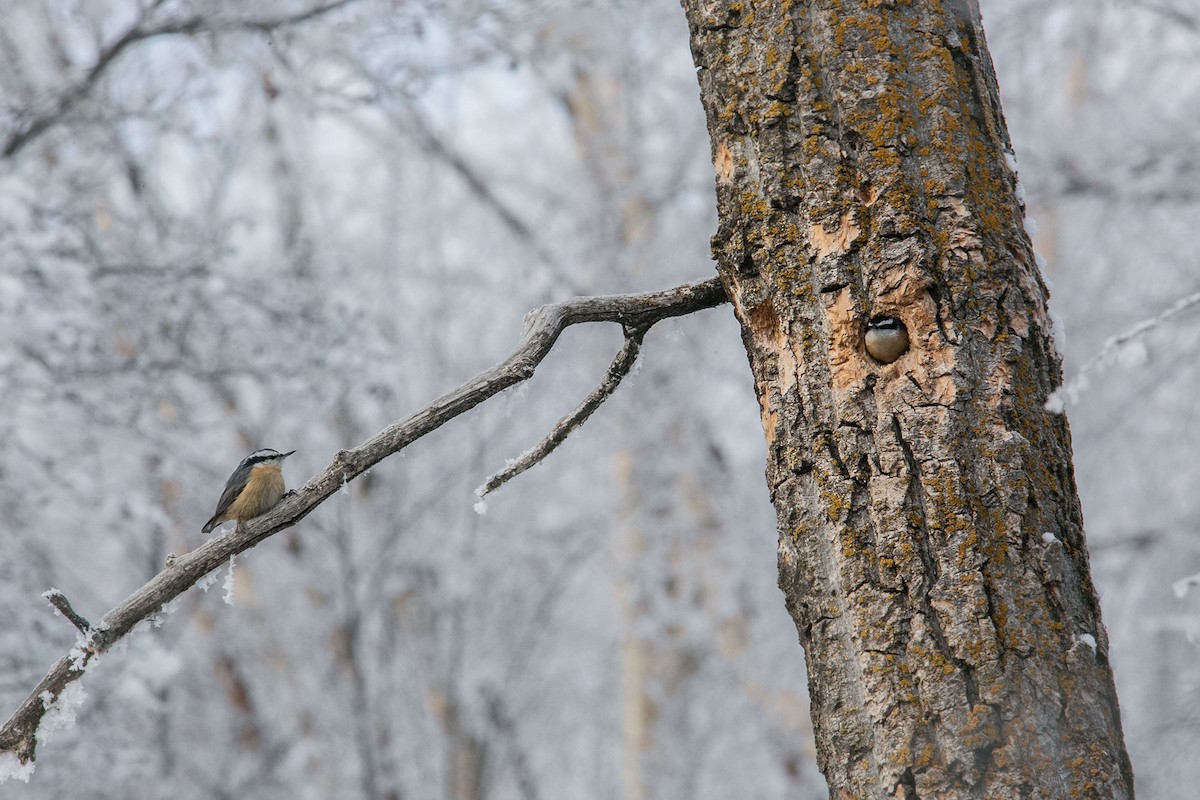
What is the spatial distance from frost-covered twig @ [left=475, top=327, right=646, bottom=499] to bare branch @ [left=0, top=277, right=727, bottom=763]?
0.13m

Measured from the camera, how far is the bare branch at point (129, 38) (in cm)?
400

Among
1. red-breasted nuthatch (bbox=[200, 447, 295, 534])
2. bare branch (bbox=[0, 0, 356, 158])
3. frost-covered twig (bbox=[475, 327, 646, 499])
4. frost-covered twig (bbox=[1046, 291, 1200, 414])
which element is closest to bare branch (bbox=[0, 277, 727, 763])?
frost-covered twig (bbox=[475, 327, 646, 499])

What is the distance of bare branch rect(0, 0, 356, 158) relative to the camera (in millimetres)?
3998

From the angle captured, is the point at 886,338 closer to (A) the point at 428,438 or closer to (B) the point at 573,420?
(B) the point at 573,420

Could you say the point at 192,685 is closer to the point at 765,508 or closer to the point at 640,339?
the point at 765,508

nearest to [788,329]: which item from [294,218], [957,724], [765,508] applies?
[957,724]

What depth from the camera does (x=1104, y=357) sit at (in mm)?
1540

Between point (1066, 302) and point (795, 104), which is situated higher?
point (1066, 302)

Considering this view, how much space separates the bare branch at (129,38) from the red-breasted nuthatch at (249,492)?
223cm

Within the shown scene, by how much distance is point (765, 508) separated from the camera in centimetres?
798

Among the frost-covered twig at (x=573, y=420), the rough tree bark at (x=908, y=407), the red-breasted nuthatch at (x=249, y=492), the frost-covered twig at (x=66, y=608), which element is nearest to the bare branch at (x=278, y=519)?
the frost-covered twig at (x=66, y=608)

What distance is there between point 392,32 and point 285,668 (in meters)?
5.06

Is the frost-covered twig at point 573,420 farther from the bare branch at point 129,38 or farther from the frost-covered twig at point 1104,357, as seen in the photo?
the bare branch at point 129,38

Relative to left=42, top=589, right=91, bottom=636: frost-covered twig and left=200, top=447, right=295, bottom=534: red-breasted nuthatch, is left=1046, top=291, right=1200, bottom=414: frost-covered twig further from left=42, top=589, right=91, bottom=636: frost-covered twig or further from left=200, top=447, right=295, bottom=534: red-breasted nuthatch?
left=200, top=447, right=295, bottom=534: red-breasted nuthatch
